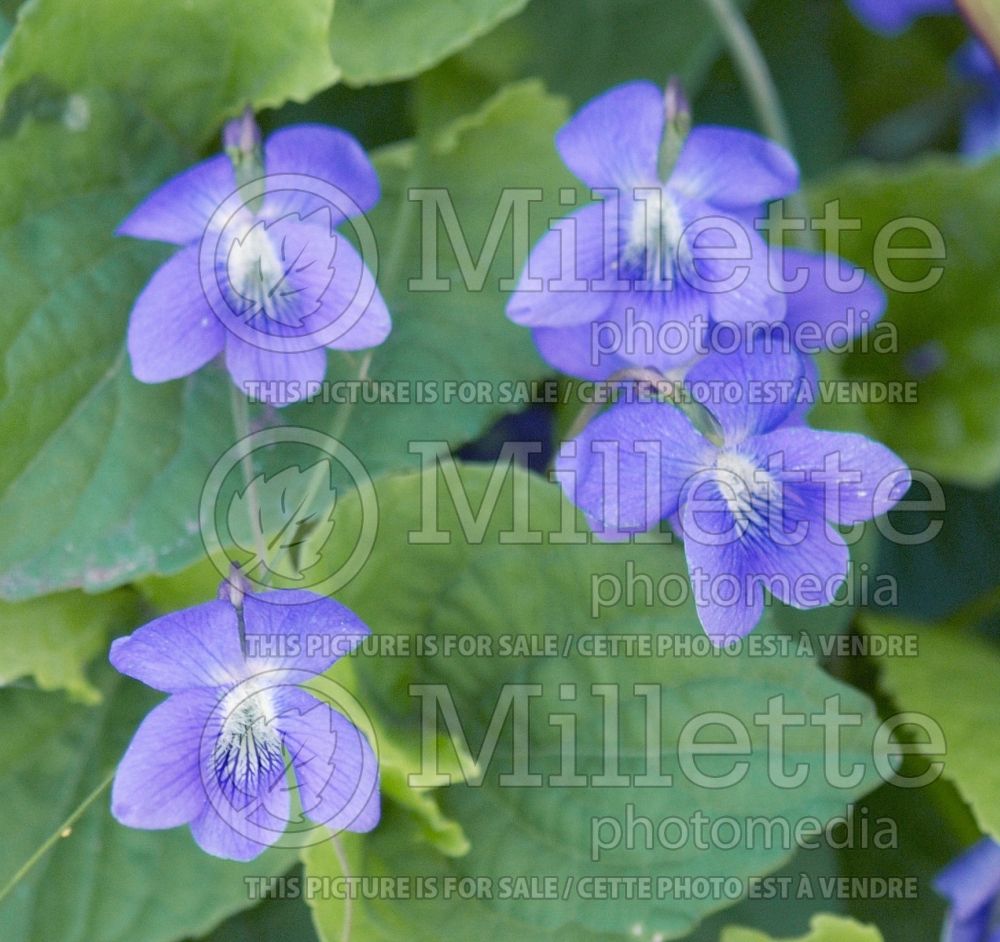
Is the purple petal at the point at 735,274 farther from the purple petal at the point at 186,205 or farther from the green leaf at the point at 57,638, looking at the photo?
the green leaf at the point at 57,638

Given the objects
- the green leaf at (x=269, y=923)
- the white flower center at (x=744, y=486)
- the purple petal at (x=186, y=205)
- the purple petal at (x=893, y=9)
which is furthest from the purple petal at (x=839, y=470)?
the purple petal at (x=893, y=9)

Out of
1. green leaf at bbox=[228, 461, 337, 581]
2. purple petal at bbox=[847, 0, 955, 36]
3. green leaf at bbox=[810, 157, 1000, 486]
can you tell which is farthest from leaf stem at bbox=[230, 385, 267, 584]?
purple petal at bbox=[847, 0, 955, 36]

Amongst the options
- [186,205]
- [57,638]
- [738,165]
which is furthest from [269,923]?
[738,165]

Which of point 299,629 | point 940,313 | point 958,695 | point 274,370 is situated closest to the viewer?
point 299,629

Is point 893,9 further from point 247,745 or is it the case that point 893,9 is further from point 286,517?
point 247,745

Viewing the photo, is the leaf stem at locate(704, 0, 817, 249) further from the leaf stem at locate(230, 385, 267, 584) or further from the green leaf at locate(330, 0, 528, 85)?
the leaf stem at locate(230, 385, 267, 584)

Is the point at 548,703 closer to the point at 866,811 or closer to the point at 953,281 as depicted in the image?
the point at 866,811

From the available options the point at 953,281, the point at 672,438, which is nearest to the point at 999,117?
the point at 953,281

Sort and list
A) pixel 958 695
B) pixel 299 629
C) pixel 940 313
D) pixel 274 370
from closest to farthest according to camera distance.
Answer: pixel 299 629 < pixel 274 370 < pixel 958 695 < pixel 940 313
